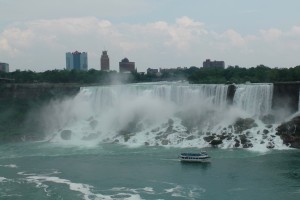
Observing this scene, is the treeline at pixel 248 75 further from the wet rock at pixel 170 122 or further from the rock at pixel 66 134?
the rock at pixel 66 134

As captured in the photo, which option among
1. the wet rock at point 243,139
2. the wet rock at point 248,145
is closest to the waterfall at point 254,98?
the wet rock at point 243,139

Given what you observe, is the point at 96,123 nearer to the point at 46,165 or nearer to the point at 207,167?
the point at 46,165

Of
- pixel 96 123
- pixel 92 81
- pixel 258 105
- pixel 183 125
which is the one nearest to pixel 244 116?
pixel 258 105

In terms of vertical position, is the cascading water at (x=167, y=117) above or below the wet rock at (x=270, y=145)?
above

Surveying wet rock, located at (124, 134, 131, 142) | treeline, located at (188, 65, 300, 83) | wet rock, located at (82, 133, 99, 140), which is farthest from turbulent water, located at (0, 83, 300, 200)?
treeline, located at (188, 65, 300, 83)

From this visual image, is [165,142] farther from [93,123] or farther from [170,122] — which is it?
[93,123]

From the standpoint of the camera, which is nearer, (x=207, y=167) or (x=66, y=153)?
(x=207, y=167)
